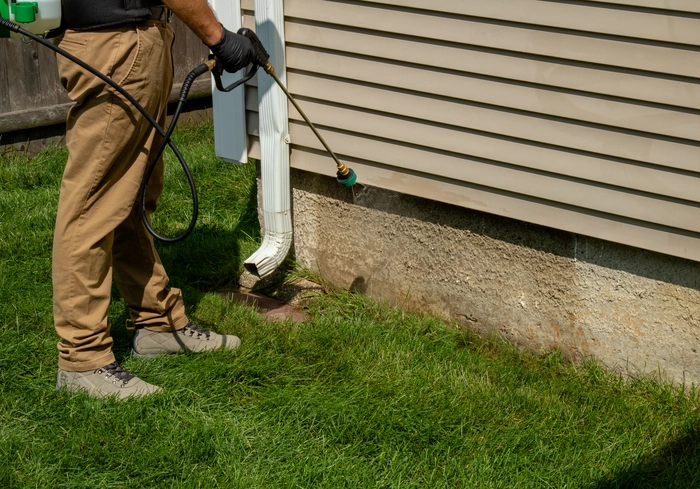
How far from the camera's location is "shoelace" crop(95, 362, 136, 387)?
339cm

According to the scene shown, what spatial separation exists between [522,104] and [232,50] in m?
1.19

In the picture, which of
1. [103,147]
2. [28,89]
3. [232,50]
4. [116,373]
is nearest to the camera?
[103,147]

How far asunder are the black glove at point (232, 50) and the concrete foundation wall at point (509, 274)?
1.10 metres

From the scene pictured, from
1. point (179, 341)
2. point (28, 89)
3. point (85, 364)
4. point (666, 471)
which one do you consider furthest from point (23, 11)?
point (28, 89)

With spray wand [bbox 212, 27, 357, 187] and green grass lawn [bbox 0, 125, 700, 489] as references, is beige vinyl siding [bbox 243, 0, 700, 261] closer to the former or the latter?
spray wand [bbox 212, 27, 357, 187]

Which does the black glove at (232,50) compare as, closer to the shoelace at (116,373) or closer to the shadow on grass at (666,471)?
the shoelace at (116,373)

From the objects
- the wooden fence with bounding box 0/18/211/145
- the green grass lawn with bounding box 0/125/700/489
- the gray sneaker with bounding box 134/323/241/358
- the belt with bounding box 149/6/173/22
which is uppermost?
the belt with bounding box 149/6/173/22

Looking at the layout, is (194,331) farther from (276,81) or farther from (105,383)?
(276,81)

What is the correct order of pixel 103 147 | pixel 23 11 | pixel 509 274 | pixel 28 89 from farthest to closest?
1. pixel 28 89
2. pixel 509 274
3. pixel 103 147
4. pixel 23 11

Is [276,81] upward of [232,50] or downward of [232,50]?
downward

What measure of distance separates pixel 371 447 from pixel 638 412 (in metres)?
1.07

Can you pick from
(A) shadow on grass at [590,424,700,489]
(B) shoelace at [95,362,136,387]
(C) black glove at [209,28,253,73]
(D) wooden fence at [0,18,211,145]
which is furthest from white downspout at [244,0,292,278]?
(D) wooden fence at [0,18,211,145]

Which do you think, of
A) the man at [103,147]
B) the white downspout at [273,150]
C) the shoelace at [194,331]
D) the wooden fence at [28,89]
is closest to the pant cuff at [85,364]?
the man at [103,147]

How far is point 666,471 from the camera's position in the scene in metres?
2.98
